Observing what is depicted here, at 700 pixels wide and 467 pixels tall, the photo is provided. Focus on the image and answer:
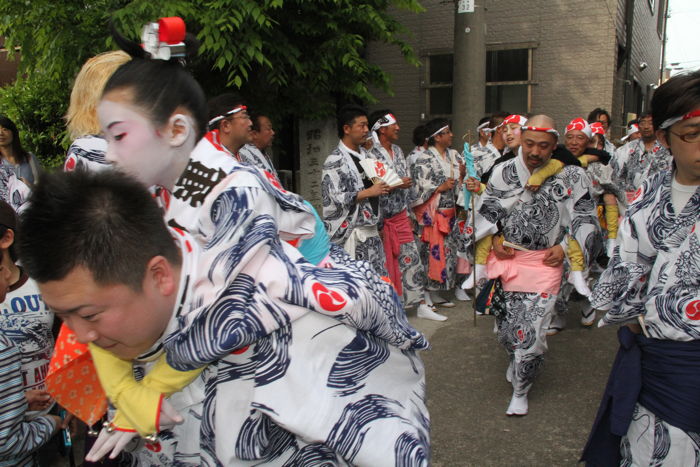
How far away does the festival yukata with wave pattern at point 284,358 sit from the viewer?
1.15 meters

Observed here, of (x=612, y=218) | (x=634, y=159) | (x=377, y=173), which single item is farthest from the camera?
(x=634, y=159)

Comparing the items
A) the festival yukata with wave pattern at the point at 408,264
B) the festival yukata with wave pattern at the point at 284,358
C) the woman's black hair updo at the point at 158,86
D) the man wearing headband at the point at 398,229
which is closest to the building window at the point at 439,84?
the man wearing headband at the point at 398,229

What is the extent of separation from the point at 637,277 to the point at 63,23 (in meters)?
6.37

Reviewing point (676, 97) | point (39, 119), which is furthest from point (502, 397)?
point (39, 119)

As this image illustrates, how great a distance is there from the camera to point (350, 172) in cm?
547

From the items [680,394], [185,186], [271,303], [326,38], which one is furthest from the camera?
[326,38]

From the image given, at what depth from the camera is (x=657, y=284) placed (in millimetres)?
2250

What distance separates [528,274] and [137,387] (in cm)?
319

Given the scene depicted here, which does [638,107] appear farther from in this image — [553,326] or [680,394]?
[680,394]

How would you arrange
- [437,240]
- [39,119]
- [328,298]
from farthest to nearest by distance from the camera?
[39,119]
[437,240]
[328,298]

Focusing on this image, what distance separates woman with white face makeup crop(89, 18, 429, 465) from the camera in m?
1.15

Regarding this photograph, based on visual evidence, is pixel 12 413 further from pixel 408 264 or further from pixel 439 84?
pixel 439 84

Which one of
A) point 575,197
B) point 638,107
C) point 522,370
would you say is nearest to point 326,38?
point 575,197

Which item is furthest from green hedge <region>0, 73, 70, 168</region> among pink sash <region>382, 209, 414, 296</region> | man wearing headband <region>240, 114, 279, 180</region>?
pink sash <region>382, 209, 414, 296</region>
